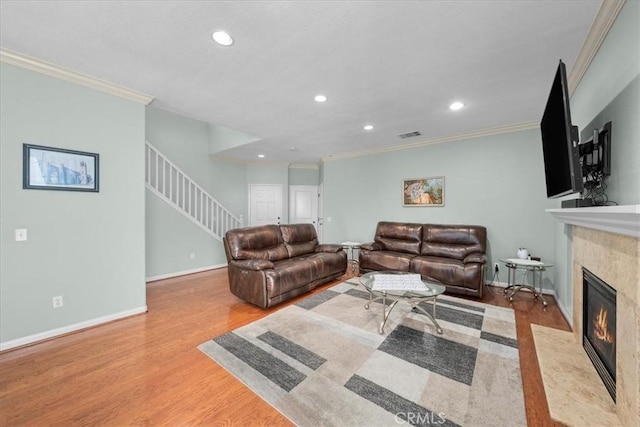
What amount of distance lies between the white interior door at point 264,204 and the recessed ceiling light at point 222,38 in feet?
15.6

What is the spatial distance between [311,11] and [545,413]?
2.96 m

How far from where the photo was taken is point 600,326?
182 cm

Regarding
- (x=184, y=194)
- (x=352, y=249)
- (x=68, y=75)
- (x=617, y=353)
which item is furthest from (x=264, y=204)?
(x=617, y=353)

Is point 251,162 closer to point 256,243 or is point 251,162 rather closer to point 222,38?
point 256,243

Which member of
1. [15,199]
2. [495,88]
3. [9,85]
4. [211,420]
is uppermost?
[495,88]

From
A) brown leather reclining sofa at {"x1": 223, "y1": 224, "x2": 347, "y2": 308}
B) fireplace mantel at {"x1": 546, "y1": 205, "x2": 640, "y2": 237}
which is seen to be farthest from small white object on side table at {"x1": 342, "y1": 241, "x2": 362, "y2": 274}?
fireplace mantel at {"x1": 546, "y1": 205, "x2": 640, "y2": 237}

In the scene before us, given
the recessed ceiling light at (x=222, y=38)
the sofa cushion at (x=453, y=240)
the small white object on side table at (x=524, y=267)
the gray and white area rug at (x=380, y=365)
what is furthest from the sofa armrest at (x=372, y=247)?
the recessed ceiling light at (x=222, y=38)

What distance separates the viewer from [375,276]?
310cm

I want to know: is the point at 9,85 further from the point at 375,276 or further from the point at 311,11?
the point at 375,276

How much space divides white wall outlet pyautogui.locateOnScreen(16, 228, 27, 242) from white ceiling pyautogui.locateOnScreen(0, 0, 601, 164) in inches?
62.6

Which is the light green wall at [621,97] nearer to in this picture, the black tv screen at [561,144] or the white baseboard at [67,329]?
the black tv screen at [561,144]

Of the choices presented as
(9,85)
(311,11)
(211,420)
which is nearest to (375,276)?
(211,420)

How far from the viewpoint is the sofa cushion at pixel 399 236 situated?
449 centimetres

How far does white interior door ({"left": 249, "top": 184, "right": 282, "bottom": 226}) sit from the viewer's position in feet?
21.8
